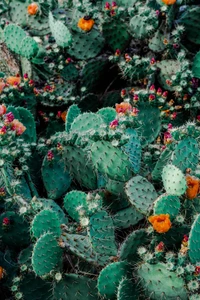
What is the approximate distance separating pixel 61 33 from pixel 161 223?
1939 millimetres

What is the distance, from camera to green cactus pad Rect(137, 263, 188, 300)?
8.14 ft

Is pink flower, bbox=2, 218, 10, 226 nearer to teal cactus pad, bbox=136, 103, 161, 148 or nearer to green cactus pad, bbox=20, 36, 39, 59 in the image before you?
teal cactus pad, bbox=136, 103, 161, 148

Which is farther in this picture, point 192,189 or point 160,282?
point 192,189

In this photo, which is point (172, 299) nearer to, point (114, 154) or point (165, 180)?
point (165, 180)

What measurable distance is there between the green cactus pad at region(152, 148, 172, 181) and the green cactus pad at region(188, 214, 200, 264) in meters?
0.63

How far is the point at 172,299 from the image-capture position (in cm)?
254

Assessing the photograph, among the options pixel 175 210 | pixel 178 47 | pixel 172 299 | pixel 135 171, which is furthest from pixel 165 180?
pixel 178 47

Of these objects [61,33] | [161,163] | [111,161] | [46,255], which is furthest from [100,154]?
[61,33]

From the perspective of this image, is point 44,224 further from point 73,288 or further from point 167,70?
point 167,70

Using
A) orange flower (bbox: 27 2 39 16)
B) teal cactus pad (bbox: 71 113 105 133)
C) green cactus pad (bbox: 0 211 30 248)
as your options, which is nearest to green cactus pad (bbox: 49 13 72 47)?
orange flower (bbox: 27 2 39 16)

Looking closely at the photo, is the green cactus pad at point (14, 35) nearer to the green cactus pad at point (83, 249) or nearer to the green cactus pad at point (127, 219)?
the green cactus pad at point (127, 219)

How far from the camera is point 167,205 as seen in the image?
269cm

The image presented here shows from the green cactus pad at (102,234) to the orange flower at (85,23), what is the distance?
6.38ft

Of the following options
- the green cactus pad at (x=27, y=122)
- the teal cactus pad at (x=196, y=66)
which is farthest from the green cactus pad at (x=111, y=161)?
the teal cactus pad at (x=196, y=66)
